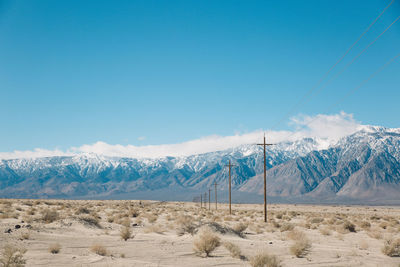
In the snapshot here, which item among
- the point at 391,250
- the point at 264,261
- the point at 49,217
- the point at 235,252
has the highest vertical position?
the point at 49,217

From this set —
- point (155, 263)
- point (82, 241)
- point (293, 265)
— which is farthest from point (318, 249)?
point (82, 241)

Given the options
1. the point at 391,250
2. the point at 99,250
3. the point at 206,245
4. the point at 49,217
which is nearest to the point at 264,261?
the point at 206,245

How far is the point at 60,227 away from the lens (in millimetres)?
19297

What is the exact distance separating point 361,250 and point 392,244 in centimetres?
165

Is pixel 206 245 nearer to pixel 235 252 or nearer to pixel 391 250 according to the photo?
pixel 235 252

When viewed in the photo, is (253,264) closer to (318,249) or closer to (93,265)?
(93,265)

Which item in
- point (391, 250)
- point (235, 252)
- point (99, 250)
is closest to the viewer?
point (99, 250)

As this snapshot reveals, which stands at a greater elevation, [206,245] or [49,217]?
[49,217]

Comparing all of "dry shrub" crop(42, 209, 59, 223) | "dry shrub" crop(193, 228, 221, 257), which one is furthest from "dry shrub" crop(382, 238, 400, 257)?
"dry shrub" crop(42, 209, 59, 223)

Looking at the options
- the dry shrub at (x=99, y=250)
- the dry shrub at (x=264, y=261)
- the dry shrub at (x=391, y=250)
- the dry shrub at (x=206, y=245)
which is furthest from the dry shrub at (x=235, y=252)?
the dry shrub at (x=391, y=250)

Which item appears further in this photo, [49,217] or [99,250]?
[49,217]

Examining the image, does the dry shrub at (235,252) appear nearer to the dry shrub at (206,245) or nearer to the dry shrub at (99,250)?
the dry shrub at (206,245)

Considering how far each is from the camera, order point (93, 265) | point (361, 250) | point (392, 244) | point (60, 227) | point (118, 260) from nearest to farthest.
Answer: point (93, 265) < point (118, 260) < point (392, 244) < point (361, 250) < point (60, 227)

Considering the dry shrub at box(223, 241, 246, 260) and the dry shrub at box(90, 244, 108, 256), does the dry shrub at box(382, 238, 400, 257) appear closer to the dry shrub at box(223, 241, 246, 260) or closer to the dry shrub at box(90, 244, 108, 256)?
the dry shrub at box(223, 241, 246, 260)
